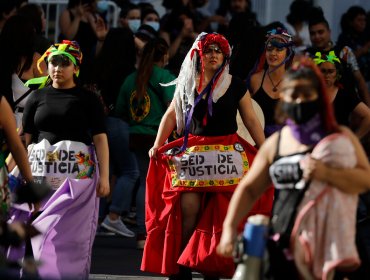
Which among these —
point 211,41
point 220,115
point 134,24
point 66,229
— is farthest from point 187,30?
point 66,229

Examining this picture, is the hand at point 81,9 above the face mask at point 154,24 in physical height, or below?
above

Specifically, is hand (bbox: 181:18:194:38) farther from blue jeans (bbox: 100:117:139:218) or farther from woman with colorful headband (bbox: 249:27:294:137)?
woman with colorful headband (bbox: 249:27:294:137)

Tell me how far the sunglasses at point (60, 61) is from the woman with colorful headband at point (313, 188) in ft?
10.2

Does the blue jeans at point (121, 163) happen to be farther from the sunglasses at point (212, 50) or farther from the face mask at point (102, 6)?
the face mask at point (102, 6)

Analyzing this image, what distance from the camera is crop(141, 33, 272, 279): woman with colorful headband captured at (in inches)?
407

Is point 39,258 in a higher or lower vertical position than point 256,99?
lower

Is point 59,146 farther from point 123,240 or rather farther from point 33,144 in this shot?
point 123,240

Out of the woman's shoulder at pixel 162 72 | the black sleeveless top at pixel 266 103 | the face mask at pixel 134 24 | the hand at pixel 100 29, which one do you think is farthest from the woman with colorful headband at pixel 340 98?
the face mask at pixel 134 24

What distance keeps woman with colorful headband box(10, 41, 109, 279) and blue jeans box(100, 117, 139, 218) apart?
11.7 feet

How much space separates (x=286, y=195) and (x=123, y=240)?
21.3 ft

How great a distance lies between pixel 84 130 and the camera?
1008cm

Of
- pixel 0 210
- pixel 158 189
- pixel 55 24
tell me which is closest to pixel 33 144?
pixel 158 189

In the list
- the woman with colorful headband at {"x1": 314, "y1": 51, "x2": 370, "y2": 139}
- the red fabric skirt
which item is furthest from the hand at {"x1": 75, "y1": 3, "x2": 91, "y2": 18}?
the red fabric skirt

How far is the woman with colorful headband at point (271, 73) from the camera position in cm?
1155
